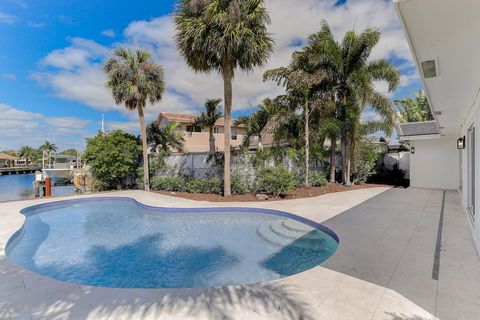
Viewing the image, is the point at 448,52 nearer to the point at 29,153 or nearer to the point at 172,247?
the point at 172,247

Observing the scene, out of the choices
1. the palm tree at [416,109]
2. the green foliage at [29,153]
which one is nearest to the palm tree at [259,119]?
the palm tree at [416,109]

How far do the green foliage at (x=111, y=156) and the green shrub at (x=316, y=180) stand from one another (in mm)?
10631

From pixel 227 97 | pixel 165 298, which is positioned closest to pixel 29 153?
pixel 227 97

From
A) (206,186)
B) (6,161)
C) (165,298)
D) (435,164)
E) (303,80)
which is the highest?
(303,80)

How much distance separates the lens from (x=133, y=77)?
13.8 meters

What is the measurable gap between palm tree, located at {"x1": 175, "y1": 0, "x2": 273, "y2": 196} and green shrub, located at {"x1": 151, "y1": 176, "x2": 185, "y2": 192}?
4565mm

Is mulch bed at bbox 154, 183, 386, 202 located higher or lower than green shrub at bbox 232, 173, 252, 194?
lower

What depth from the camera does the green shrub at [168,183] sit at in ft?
46.7

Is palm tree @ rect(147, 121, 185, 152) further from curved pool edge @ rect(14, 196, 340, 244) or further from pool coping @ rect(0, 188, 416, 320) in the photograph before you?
pool coping @ rect(0, 188, 416, 320)

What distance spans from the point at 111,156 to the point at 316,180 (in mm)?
11804

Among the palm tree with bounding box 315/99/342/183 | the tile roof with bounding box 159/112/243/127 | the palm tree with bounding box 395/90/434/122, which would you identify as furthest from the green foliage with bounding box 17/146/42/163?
the palm tree with bounding box 395/90/434/122

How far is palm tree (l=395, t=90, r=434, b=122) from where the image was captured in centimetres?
2277

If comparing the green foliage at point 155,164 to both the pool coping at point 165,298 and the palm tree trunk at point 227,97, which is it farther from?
the pool coping at point 165,298

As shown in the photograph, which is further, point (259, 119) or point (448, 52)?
point (259, 119)
